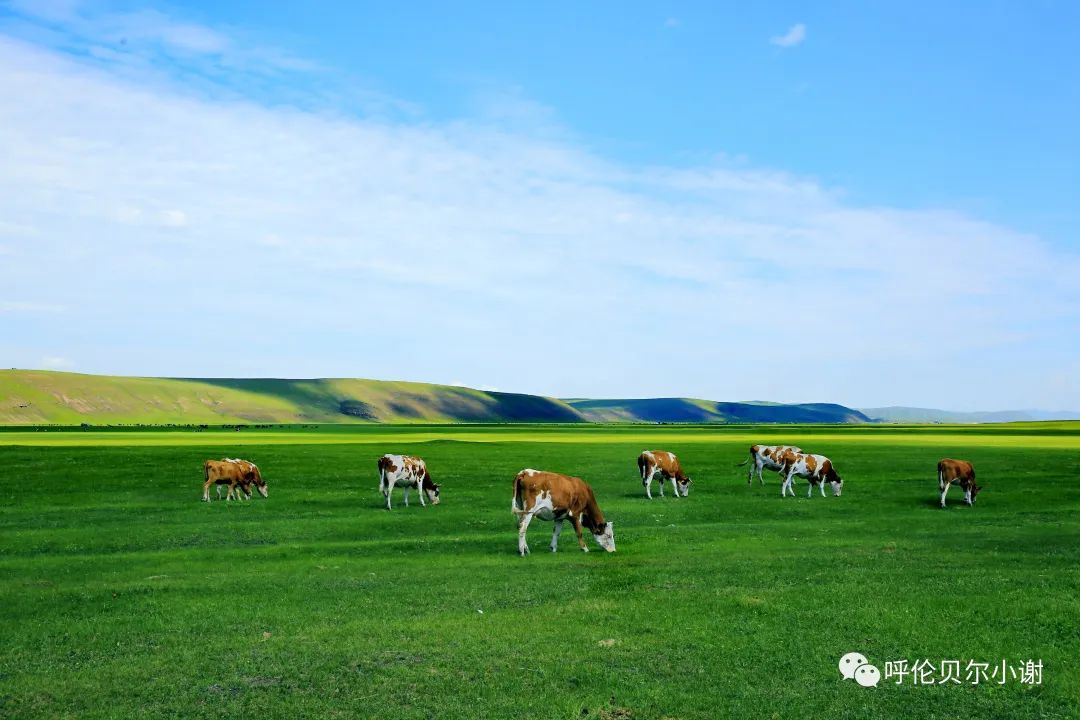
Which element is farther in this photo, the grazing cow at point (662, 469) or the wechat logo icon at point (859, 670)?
the grazing cow at point (662, 469)

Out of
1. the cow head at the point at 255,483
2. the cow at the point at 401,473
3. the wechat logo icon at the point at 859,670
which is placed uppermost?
the cow at the point at 401,473

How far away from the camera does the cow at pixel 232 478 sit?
39.1m

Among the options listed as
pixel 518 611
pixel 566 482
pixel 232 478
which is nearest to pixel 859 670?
pixel 518 611

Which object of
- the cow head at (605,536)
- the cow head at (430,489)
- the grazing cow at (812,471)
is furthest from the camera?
the grazing cow at (812,471)

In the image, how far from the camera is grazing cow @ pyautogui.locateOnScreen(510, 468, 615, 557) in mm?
23656

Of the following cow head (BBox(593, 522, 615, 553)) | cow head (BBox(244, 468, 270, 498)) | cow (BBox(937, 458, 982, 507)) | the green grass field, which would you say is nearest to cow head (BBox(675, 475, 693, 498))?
the green grass field

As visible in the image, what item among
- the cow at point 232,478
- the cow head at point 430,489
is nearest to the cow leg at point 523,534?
the cow head at point 430,489

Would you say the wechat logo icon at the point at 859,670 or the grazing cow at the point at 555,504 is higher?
the grazing cow at the point at 555,504

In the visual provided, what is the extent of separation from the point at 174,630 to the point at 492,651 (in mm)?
6203

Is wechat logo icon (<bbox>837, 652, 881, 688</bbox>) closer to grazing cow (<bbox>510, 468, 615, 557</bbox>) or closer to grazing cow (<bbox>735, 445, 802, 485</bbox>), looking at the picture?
grazing cow (<bbox>510, 468, 615, 557</bbox>)

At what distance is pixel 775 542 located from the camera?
2598 centimetres

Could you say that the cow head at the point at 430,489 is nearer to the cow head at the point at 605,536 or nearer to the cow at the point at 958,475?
the cow head at the point at 605,536

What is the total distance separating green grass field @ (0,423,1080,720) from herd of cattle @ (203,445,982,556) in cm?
109

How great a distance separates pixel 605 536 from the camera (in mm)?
24250
